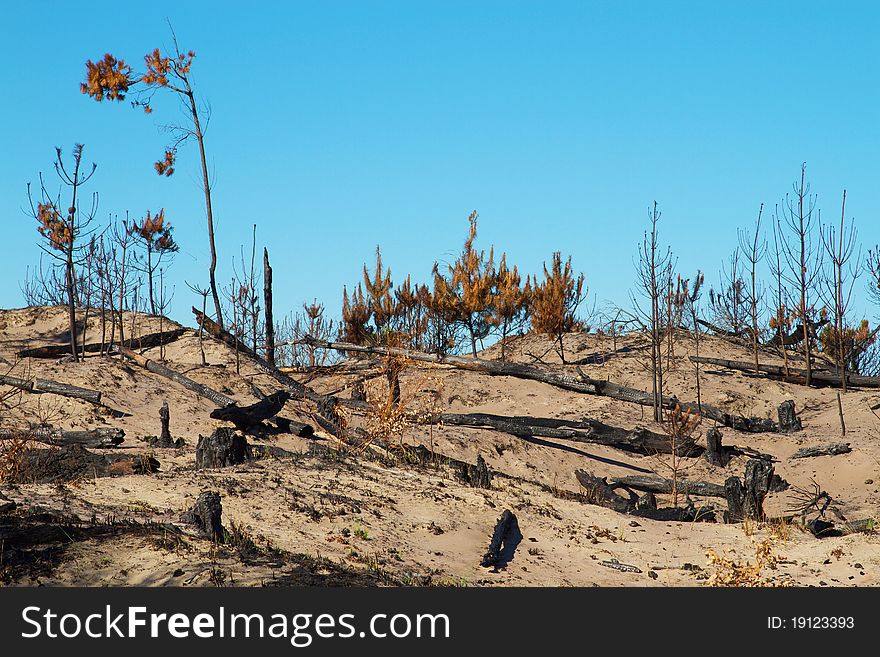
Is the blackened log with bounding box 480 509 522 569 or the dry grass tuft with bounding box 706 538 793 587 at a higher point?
the blackened log with bounding box 480 509 522 569

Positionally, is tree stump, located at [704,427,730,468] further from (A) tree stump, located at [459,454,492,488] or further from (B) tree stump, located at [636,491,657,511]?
(A) tree stump, located at [459,454,492,488]

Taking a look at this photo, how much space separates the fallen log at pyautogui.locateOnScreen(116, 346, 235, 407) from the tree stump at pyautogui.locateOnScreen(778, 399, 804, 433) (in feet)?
37.0

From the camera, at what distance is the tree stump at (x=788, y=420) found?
59.7 ft

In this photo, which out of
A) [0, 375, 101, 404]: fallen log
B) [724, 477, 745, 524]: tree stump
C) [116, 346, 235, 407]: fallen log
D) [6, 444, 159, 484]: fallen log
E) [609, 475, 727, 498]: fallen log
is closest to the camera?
[6, 444, 159, 484]: fallen log

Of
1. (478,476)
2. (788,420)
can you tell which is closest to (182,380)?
(478,476)

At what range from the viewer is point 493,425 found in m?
16.1

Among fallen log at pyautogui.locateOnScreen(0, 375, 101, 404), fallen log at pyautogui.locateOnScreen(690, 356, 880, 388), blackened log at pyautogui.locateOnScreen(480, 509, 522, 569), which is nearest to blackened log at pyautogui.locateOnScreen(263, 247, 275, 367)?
fallen log at pyautogui.locateOnScreen(0, 375, 101, 404)

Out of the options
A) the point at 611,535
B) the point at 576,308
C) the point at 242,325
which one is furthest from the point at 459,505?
the point at 576,308

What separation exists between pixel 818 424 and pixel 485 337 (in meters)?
10.8

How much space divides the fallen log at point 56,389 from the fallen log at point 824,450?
12.3 metres

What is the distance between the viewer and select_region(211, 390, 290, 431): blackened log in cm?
1364

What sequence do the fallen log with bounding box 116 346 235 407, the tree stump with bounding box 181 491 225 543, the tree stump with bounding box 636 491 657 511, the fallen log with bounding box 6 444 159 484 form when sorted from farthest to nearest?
the fallen log with bounding box 116 346 235 407 < the tree stump with bounding box 636 491 657 511 < the fallen log with bounding box 6 444 159 484 < the tree stump with bounding box 181 491 225 543

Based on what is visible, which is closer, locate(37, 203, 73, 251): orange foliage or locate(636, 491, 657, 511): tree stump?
locate(636, 491, 657, 511): tree stump

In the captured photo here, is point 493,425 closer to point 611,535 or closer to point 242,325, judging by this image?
point 611,535
